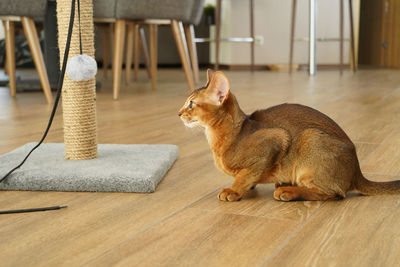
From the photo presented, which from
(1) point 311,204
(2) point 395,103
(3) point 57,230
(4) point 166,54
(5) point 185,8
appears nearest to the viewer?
(3) point 57,230

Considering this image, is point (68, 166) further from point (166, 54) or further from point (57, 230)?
point (166, 54)

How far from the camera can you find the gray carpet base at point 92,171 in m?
1.11

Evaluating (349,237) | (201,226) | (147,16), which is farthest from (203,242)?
(147,16)

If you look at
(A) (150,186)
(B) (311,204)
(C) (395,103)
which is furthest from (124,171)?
(C) (395,103)

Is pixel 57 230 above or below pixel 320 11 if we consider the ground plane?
below

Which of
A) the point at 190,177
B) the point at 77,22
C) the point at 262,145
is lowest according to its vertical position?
the point at 190,177

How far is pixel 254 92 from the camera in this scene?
326 cm

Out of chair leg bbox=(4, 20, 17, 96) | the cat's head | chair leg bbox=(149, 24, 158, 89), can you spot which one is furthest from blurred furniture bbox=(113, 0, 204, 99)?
the cat's head

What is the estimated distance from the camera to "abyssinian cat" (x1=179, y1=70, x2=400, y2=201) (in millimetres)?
974

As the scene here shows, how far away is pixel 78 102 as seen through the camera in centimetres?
132

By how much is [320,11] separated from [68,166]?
16.7ft

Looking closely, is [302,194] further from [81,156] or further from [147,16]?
[147,16]

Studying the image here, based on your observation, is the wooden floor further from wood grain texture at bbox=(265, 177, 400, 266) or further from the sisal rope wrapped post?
the sisal rope wrapped post

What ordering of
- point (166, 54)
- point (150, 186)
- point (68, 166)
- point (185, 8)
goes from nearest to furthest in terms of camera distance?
point (150, 186), point (68, 166), point (185, 8), point (166, 54)
